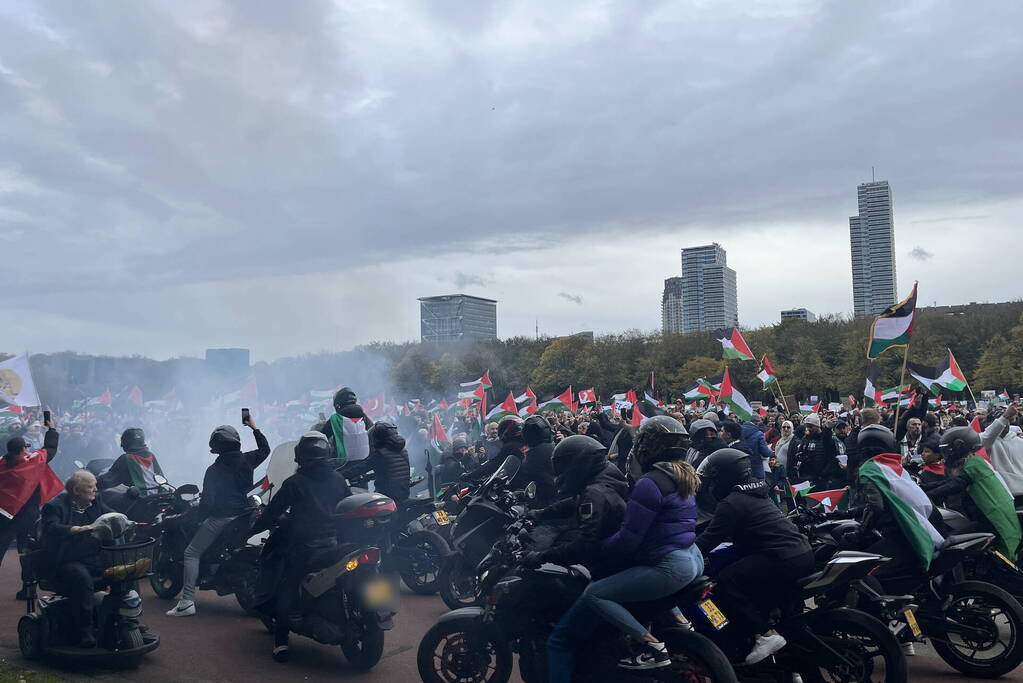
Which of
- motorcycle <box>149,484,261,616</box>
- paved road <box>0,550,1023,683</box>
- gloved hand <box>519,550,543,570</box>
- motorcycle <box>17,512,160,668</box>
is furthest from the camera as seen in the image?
motorcycle <box>149,484,261,616</box>

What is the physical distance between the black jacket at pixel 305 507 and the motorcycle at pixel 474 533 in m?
1.72

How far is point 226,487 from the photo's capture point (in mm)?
8273

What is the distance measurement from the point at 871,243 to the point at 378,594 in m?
193

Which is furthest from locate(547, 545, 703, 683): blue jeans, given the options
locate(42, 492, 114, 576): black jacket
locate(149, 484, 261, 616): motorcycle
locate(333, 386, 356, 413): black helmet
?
locate(333, 386, 356, 413): black helmet

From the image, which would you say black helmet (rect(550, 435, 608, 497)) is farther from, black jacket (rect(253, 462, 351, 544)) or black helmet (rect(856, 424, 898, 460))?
black helmet (rect(856, 424, 898, 460))

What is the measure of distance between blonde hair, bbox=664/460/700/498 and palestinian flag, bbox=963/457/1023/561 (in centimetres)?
354

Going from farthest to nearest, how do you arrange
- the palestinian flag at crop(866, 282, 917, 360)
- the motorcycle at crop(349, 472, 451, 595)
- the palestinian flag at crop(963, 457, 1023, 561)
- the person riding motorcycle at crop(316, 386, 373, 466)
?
the palestinian flag at crop(866, 282, 917, 360), the person riding motorcycle at crop(316, 386, 373, 466), the motorcycle at crop(349, 472, 451, 595), the palestinian flag at crop(963, 457, 1023, 561)

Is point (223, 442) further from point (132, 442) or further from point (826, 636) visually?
point (826, 636)

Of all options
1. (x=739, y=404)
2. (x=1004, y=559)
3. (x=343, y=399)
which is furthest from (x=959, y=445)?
(x=739, y=404)

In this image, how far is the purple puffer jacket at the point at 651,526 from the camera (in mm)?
4855

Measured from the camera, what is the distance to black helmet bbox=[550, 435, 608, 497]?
17.4 feet

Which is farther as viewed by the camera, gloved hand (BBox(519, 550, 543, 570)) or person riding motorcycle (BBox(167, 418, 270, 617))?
person riding motorcycle (BBox(167, 418, 270, 617))

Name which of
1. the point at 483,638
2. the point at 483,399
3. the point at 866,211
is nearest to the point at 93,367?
the point at 483,399

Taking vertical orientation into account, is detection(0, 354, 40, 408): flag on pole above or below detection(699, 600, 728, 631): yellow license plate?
above
